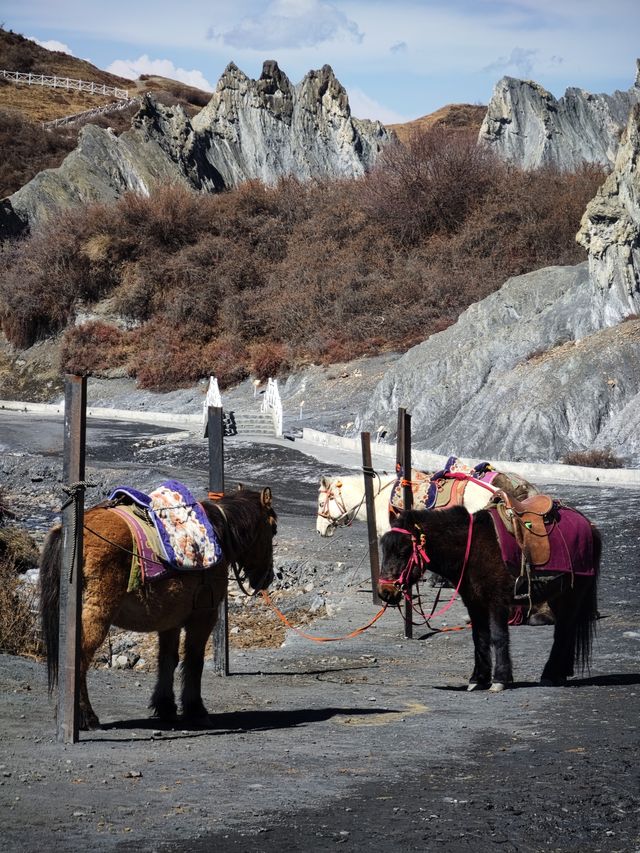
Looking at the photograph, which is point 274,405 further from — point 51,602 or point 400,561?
point 51,602

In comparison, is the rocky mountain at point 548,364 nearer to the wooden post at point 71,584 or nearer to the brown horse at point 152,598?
the brown horse at point 152,598

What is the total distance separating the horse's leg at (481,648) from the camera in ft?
33.1

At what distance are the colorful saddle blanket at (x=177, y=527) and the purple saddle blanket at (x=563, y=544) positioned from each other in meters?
2.81

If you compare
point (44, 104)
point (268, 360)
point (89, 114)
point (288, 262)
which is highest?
point (44, 104)

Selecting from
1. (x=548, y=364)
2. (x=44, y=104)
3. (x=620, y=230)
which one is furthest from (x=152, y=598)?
(x=44, y=104)

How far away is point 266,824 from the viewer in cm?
579

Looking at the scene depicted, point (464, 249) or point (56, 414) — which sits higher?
point (464, 249)

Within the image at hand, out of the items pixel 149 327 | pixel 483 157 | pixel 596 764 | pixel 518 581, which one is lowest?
pixel 596 764

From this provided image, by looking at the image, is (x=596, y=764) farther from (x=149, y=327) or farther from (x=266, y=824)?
(x=149, y=327)

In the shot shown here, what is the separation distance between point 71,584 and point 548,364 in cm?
2864

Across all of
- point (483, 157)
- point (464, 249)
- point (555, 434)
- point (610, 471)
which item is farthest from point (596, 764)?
point (483, 157)

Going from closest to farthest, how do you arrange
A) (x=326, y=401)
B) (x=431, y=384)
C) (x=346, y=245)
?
(x=431, y=384), (x=326, y=401), (x=346, y=245)

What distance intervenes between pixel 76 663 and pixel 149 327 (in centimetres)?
5516

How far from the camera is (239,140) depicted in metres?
86.5
